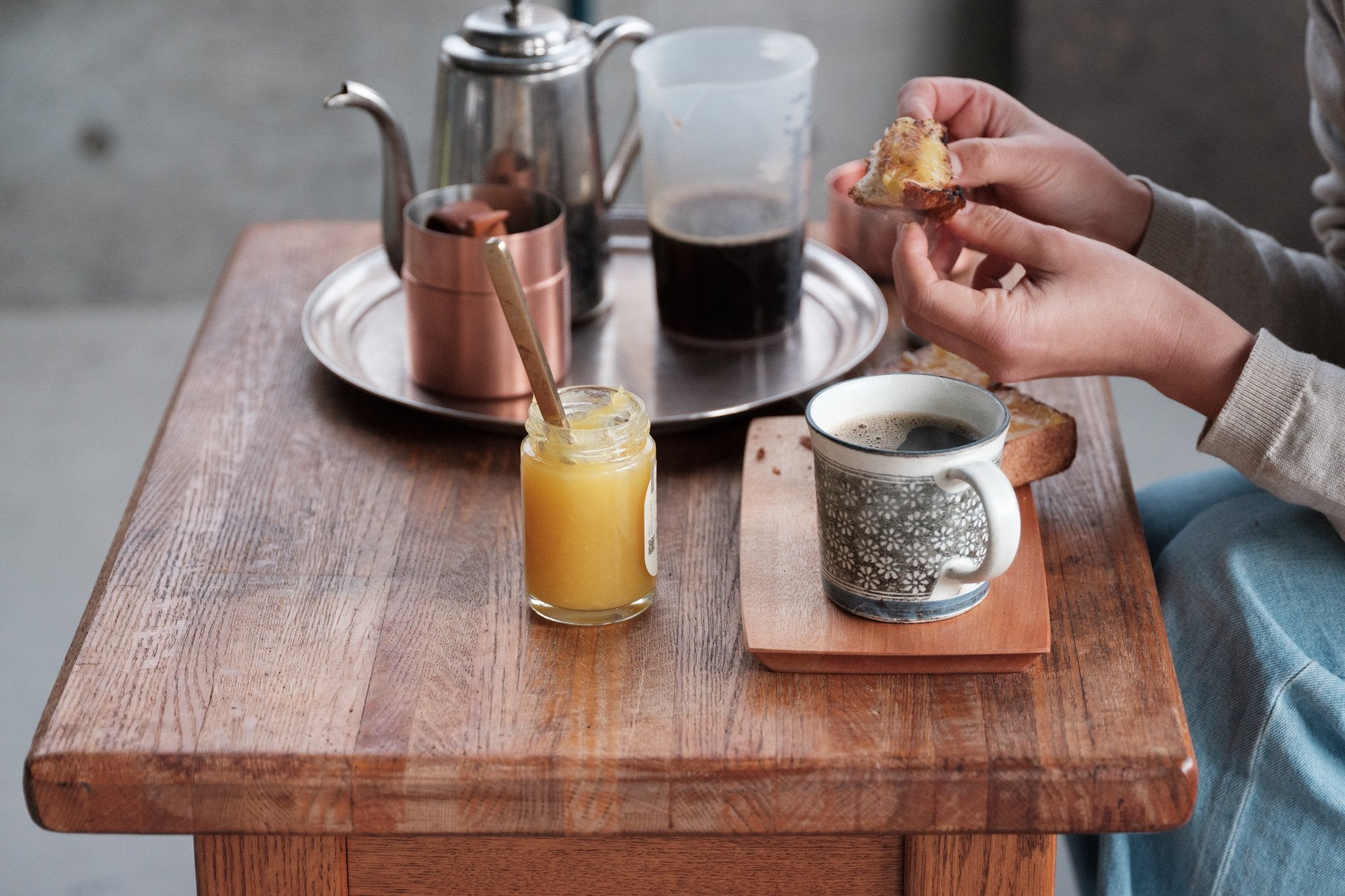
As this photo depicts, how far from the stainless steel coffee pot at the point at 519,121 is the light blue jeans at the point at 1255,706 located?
637mm

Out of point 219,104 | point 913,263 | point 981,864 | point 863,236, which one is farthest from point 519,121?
point 219,104

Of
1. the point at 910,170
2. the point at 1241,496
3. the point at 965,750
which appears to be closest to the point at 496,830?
the point at 965,750

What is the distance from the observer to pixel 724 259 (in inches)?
48.6

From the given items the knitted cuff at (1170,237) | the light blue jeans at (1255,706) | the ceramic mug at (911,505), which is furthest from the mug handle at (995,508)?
the knitted cuff at (1170,237)

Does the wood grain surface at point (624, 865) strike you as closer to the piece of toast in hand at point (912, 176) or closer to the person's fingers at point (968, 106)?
the piece of toast in hand at point (912, 176)

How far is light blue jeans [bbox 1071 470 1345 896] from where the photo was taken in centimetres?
87

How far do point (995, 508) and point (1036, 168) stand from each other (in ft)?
1.53

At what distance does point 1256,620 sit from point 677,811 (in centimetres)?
47

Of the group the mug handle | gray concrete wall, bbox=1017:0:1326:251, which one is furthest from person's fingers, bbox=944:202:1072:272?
gray concrete wall, bbox=1017:0:1326:251

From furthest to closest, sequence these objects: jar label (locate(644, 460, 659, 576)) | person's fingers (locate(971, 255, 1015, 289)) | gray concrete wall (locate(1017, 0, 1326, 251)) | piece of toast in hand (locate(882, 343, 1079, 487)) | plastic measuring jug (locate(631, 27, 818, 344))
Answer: gray concrete wall (locate(1017, 0, 1326, 251))
plastic measuring jug (locate(631, 27, 818, 344))
person's fingers (locate(971, 255, 1015, 289))
piece of toast in hand (locate(882, 343, 1079, 487))
jar label (locate(644, 460, 659, 576))

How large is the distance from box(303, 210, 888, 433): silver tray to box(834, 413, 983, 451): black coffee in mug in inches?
9.6

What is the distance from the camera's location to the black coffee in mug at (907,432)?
821 mm

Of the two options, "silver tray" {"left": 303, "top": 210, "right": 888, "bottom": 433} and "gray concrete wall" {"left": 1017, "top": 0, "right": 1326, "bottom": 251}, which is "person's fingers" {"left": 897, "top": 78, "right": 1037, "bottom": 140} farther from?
"gray concrete wall" {"left": 1017, "top": 0, "right": 1326, "bottom": 251}

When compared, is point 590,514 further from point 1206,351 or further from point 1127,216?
point 1127,216
